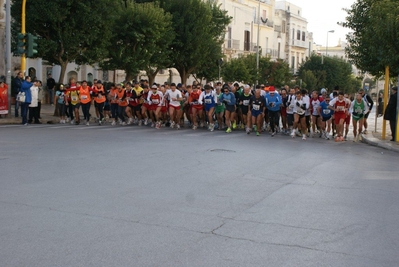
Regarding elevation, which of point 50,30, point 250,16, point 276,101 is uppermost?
point 250,16

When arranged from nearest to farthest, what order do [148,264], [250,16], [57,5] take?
[148,264]
[57,5]
[250,16]

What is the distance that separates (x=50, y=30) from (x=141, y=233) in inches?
838

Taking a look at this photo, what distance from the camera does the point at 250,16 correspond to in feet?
205

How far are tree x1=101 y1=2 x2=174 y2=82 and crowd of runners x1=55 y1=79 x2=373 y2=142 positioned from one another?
246 inches

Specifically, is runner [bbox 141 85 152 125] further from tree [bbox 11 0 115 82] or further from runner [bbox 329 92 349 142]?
runner [bbox 329 92 349 142]

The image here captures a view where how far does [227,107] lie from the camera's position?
2130 cm

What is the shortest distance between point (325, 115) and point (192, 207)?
44.6 ft

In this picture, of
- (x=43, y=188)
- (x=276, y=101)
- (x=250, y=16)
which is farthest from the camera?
(x=250, y=16)

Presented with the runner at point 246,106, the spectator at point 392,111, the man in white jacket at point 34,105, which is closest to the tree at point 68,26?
the man in white jacket at point 34,105

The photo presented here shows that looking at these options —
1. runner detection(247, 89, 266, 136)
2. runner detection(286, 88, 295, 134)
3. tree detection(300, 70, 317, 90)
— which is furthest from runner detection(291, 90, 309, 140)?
tree detection(300, 70, 317, 90)

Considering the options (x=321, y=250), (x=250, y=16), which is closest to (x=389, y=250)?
(x=321, y=250)

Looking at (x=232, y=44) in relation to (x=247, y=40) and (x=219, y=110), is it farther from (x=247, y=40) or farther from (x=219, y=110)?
(x=219, y=110)

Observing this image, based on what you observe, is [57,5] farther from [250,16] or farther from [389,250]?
[250,16]

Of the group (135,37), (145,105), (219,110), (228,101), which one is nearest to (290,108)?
(228,101)
